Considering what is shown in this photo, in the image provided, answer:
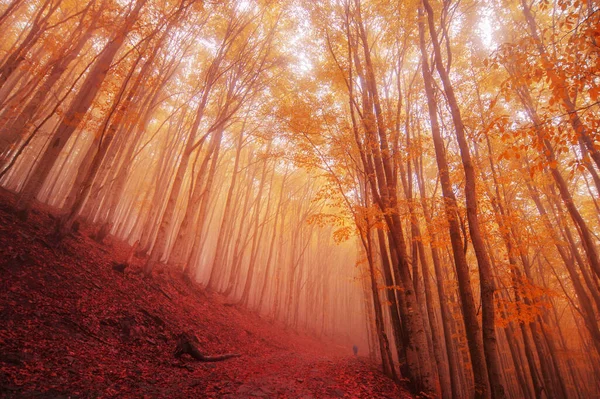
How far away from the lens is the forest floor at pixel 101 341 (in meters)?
4.11

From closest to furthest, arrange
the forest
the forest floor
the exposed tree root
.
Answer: the forest floor, the forest, the exposed tree root

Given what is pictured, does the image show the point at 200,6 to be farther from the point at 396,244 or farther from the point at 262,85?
the point at 396,244

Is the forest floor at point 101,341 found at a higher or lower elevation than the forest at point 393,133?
lower

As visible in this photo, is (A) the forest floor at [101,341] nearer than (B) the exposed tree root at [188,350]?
Yes

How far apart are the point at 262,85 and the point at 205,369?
1175cm

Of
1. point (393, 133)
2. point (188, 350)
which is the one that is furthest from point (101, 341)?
point (393, 133)

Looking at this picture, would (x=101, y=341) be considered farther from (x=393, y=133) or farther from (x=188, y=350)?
(x=393, y=133)

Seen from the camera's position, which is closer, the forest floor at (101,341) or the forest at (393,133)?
the forest floor at (101,341)

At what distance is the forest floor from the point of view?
411 cm

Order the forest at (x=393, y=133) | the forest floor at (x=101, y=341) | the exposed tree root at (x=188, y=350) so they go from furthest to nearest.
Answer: the exposed tree root at (x=188, y=350), the forest at (x=393, y=133), the forest floor at (x=101, y=341)

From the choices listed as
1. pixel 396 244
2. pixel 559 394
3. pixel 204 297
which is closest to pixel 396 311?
pixel 396 244

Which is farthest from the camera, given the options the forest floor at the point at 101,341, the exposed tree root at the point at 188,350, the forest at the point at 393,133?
the exposed tree root at the point at 188,350

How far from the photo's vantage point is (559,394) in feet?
38.0

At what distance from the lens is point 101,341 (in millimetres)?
5414
